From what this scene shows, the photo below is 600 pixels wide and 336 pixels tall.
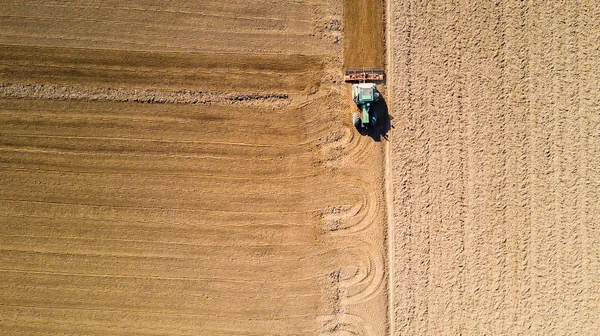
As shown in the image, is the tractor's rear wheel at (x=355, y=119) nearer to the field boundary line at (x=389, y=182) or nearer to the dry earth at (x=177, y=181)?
the dry earth at (x=177, y=181)

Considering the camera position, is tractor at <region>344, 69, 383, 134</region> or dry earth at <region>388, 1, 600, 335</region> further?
dry earth at <region>388, 1, 600, 335</region>

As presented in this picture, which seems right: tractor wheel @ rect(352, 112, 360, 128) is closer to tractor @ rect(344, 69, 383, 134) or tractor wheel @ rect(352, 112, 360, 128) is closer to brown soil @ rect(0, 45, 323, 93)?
tractor @ rect(344, 69, 383, 134)

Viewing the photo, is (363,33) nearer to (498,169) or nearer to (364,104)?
(364,104)

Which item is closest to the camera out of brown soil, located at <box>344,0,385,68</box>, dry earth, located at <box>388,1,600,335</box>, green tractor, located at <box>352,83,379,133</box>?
green tractor, located at <box>352,83,379,133</box>

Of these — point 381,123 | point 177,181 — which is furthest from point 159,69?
point 381,123

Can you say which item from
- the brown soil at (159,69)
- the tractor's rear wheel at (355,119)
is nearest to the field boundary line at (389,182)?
the tractor's rear wheel at (355,119)

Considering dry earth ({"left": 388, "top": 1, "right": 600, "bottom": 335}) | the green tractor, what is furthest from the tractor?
dry earth ({"left": 388, "top": 1, "right": 600, "bottom": 335})
